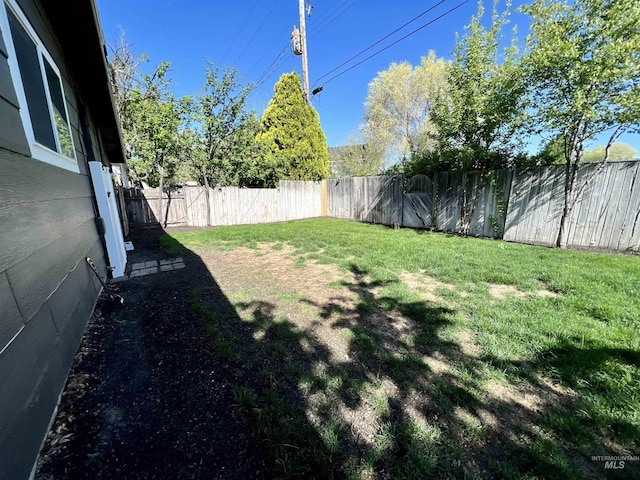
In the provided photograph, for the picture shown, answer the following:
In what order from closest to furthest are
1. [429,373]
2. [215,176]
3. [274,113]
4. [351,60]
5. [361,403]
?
[361,403] → [429,373] → [351,60] → [215,176] → [274,113]

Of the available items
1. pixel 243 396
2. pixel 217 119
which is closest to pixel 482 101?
pixel 243 396

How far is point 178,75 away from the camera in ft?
29.2

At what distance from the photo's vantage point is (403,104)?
14297mm

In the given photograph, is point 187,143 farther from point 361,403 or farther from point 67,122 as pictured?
point 361,403

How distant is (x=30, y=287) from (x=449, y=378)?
8.58ft

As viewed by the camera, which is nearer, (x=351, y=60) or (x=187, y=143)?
(x=187, y=143)

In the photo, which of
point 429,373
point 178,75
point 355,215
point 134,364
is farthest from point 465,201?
point 178,75

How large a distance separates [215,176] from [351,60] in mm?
6770

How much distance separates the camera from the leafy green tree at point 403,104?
13.5m

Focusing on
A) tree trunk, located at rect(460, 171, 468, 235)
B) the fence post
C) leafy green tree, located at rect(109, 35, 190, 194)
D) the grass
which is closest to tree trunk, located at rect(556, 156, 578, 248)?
tree trunk, located at rect(460, 171, 468, 235)

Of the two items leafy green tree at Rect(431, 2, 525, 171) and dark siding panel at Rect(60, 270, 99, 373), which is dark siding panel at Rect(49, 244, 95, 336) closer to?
dark siding panel at Rect(60, 270, 99, 373)

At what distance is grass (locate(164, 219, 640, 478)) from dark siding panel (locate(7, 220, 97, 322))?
46.8 inches

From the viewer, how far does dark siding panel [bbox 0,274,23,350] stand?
105cm

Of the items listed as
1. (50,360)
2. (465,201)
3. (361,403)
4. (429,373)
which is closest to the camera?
(50,360)
